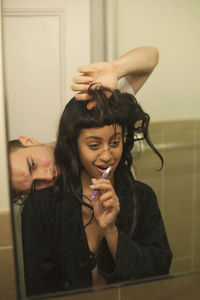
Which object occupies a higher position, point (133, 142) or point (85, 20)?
point (85, 20)

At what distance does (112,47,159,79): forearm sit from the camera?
2.47 ft

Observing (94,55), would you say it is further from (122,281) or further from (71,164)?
(122,281)

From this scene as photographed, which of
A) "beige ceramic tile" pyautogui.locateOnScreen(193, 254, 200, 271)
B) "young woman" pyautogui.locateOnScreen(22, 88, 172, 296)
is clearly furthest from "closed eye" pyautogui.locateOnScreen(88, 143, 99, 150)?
"beige ceramic tile" pyautogui.locateOnScreen(193, 254, 200, 271)

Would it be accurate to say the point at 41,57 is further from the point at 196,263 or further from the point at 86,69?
the point at 196,263

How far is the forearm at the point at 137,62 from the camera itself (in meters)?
0.75

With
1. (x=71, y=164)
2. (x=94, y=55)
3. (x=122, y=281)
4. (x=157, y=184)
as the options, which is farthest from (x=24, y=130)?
(x=122, y=281)

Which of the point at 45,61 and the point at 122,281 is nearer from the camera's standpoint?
the point at 45,61

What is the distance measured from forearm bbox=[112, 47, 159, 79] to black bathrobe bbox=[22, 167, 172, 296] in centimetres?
24

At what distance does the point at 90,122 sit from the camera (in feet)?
2.34

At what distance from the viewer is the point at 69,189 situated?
0.76m

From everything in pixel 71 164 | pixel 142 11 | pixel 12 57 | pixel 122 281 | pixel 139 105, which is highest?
pixel 142 11

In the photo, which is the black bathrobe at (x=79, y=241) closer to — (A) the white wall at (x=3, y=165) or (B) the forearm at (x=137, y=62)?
(A) the white wall at (x=3, y=165)

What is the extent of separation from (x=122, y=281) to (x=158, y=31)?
645 millimetres

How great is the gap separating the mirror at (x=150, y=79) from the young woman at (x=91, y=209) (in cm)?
4
